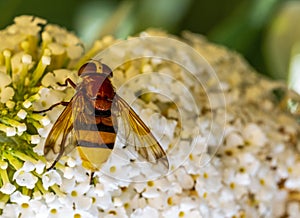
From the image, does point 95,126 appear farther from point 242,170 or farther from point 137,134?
point 242,170

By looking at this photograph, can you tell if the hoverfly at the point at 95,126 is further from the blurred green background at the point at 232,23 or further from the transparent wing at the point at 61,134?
the blurred green background at the point at 232,23

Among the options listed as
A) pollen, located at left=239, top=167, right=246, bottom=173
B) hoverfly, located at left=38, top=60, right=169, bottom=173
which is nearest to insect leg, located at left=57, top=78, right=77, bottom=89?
Answer: hoverfly, located at left=38, top=60, right=169, bottom=173

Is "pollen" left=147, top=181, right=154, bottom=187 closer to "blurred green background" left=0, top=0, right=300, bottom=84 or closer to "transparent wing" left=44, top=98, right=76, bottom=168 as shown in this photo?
"transparent wing" left=44, top=98, right=76, bottom=168

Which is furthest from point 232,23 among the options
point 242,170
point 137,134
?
point 137,134

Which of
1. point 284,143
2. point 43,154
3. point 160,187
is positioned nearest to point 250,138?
point 284,143

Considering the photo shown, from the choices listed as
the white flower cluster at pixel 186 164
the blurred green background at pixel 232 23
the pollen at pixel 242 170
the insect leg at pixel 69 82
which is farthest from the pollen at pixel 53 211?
the blurred green background at pixel 232 23
